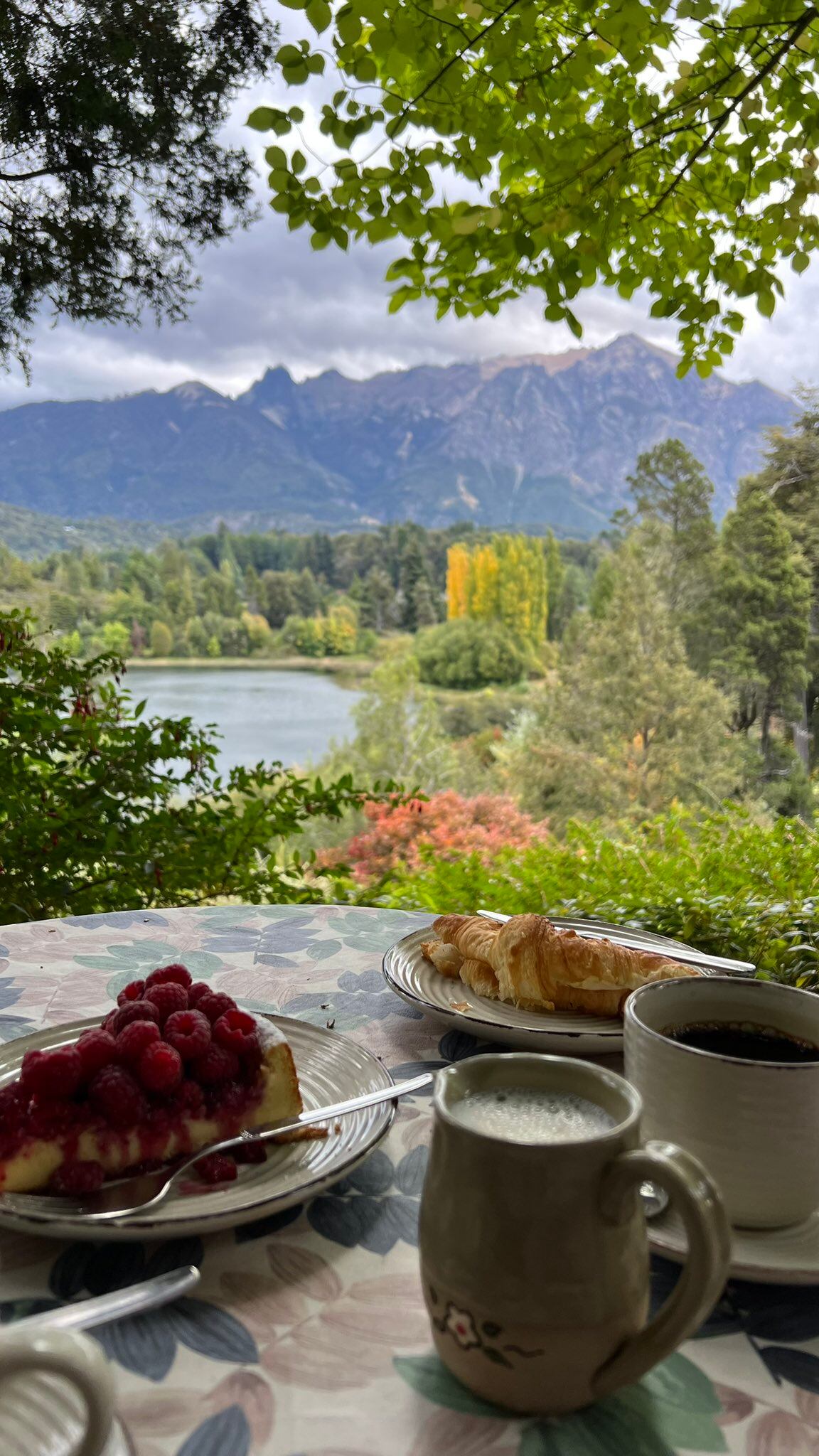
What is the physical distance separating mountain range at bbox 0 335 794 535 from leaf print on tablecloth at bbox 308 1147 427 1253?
337 inches

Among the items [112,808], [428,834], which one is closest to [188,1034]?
[112,808]

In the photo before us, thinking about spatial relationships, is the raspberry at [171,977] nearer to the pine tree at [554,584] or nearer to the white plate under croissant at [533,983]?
the white plate under croissant at [533,983]

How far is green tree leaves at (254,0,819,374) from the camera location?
1.68 metres

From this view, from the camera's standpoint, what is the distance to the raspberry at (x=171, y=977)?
0.72m

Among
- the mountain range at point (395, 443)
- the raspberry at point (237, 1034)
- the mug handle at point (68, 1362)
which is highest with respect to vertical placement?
the mountain range at point (395, 443)

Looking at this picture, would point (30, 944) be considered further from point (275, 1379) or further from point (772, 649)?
point (772, 649)

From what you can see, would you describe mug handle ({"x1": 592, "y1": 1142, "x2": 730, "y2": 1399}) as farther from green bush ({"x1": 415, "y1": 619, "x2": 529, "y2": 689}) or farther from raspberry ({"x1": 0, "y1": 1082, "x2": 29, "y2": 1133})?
green bush ({"x1": 415, "y1": 619, "x2": 529, "y2": 689})

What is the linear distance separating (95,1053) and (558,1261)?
0.35 metres

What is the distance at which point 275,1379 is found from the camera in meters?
0.48

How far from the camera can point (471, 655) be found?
13.2 metres

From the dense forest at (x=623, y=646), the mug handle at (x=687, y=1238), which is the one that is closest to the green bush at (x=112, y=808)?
the mug handle at (x=687, y=1238)

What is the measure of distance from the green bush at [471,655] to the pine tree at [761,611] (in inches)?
126

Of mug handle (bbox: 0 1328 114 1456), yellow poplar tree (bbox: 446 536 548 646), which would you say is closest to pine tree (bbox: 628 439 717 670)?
yellow poplar tree (bbox: 446 536 548 646)

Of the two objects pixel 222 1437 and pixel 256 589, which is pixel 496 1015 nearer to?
pixel 222 1437
